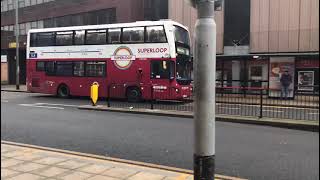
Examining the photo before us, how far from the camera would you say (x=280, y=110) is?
14102mm

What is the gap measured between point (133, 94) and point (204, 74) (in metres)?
16.4

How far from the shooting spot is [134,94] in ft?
65.3

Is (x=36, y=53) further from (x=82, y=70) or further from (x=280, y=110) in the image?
(x=280, y=110)

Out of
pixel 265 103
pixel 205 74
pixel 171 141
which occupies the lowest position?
pixel 171 141

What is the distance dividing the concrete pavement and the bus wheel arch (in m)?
12.4

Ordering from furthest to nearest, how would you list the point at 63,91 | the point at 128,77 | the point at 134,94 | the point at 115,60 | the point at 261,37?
the point at 261,37 < the point at 63,91 < the point at 115,60 < the point at 128,77 < the point at 134,94

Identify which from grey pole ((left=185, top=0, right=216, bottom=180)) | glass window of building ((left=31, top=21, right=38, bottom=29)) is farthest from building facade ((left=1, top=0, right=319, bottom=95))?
grey pole ((left=185, top=0, right=216, bottom=180))

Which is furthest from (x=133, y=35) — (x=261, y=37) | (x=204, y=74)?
(x=204, y=74)

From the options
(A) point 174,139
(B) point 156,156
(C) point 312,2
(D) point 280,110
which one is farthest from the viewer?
(C) point 312,2

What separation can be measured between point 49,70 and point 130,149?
16.0 metres

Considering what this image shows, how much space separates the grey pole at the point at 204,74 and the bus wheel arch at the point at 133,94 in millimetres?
16069

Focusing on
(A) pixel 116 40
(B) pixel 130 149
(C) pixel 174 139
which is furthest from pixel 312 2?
(B) pixel 130 149

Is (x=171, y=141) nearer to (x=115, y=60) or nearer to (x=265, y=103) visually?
(x=265, y=103)

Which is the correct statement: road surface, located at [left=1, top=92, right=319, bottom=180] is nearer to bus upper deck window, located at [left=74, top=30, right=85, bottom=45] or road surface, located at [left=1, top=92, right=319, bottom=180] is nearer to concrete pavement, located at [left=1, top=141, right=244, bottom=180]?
concrete pavement, located at [left=1, top=141, right=244, bottom=180]
